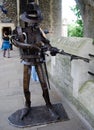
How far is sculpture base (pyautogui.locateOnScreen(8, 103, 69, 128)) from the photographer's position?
2508 millimetres

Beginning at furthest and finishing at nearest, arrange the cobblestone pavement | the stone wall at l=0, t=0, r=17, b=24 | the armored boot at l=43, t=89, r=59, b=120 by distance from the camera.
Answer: the stone wall at l=0, t=0, r=17, b=24
the armored boot at l=43, t=89, r=59, b=120
the cobblestone pavement

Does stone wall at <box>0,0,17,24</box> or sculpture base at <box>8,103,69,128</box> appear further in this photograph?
stone wall at <box>0,0,17,24</box>

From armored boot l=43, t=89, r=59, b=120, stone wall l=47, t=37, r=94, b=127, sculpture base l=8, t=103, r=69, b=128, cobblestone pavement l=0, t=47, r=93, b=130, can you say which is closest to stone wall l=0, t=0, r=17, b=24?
cobblestone pavement l=0, t=47, r=93, b=130

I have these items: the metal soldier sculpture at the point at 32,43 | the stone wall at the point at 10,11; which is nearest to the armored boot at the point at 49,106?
the metal soldier sculpture at the point at 32,43

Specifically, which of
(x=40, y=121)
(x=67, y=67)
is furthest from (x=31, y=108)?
(x=67, y=67)

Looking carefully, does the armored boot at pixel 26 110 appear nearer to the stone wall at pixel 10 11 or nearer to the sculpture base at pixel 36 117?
the sculpture base at pixel 36 117

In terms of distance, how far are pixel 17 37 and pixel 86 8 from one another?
6.35m

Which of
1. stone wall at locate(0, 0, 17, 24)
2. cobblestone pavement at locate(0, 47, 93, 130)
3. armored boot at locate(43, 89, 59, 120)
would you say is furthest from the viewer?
stone wall at locate(0, 0, 17, 24)

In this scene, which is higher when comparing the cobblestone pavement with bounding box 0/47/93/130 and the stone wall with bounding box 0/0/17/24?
the stone wall with bounding box 0/0/17/24

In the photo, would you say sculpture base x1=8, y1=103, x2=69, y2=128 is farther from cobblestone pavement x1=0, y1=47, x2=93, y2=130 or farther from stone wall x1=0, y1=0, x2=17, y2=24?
stone wall x1=0, y1=0, x2=17, y2=24

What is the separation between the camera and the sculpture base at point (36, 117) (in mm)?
2508

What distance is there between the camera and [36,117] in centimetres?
264

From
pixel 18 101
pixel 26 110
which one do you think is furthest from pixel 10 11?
pixel 26 110

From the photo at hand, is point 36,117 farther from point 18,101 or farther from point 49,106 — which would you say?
point 18,101
